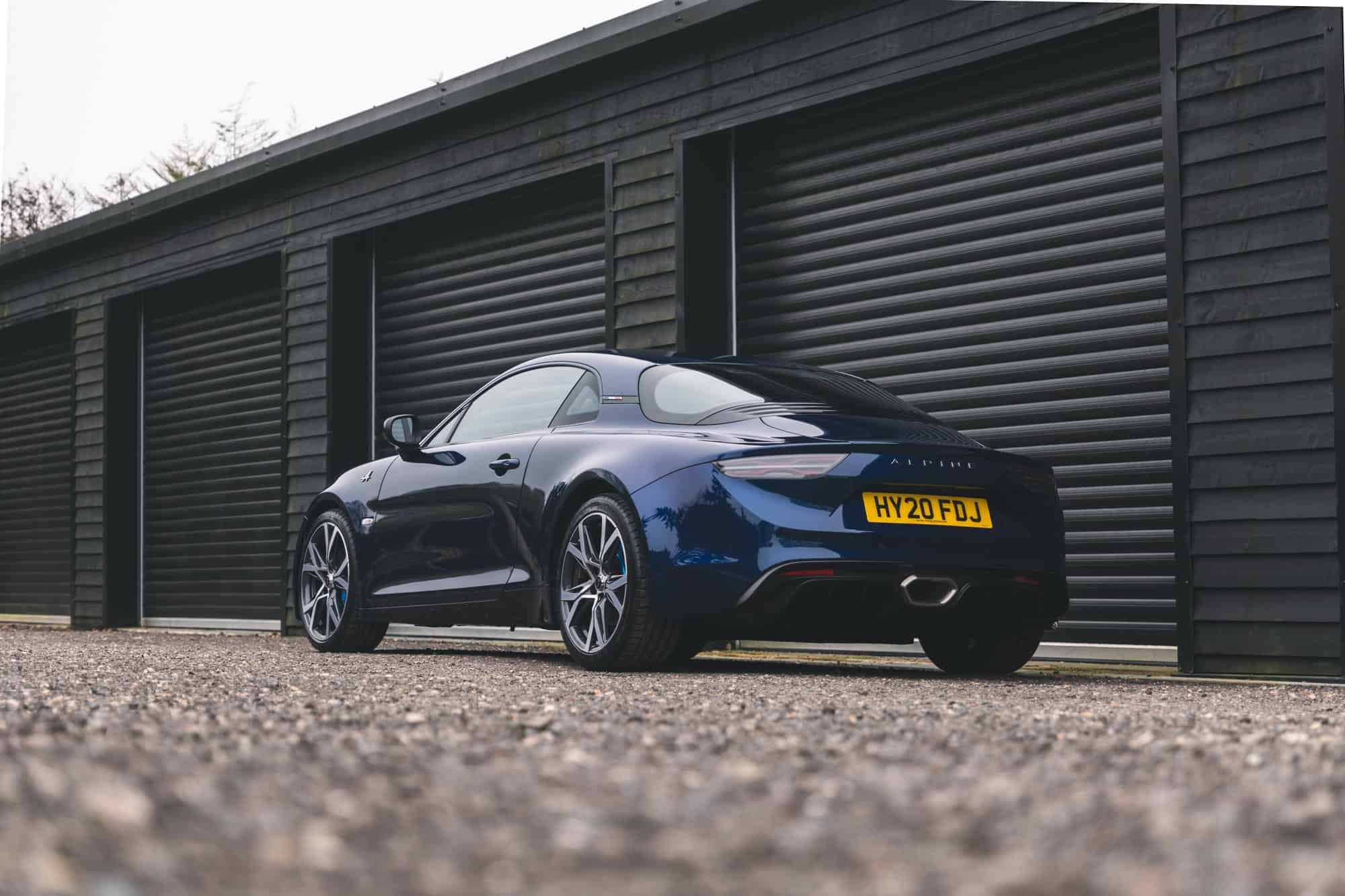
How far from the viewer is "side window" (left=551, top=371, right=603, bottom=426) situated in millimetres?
6738

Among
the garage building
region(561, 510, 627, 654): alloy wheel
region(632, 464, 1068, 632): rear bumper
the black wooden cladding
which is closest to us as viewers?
region(632, 464, 1068, 632): rear bumper

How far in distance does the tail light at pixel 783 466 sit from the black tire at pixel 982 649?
3.52 feet

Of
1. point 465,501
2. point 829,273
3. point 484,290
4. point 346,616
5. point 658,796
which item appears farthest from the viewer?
point 484,290

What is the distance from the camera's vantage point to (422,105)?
37.0ft

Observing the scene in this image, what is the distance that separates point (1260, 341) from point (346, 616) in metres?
4.35

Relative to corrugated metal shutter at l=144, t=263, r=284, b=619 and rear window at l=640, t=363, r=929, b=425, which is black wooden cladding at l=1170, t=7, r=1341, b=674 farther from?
corrugated metal shutter at l=144, t=263, r=284, b=619

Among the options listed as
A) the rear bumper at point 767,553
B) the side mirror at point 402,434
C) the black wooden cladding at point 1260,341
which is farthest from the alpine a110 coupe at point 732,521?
the black wooden cladding at point 1260,341

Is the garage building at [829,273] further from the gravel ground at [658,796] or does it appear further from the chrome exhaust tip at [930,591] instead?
the gravel ground at [658,796]

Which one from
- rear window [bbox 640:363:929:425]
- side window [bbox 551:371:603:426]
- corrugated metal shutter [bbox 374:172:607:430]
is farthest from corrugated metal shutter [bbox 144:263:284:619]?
rear window [bbox 640:363:929:425]

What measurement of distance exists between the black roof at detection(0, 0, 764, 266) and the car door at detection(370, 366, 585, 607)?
3.09 m

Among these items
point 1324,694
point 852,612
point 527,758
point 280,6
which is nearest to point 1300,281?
point 1324,694

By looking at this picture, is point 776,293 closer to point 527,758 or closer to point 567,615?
point 567,615

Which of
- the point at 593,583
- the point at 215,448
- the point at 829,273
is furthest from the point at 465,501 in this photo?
the point at 215,448

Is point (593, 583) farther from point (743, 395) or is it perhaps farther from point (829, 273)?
point (829, 273)
